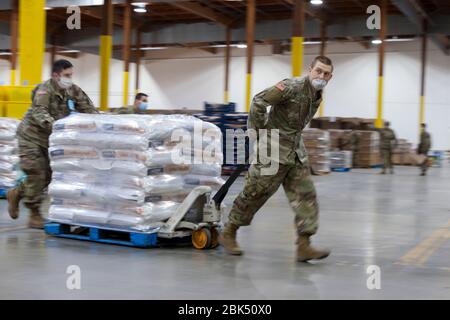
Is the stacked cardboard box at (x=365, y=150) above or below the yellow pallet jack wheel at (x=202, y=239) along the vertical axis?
above

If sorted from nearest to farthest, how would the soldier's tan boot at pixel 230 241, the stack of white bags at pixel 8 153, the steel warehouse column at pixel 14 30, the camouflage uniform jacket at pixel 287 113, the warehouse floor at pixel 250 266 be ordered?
the warehouse floor at pixel 250 266 < the camouflage uniform jacket at pixel 287 113 < the soldier's tan boot at pixel 230 241 < the stack of white bags at pixel 8 153 < the steel warehouse column at pixel 14 30

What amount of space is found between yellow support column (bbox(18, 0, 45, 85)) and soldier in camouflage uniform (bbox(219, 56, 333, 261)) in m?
6.89

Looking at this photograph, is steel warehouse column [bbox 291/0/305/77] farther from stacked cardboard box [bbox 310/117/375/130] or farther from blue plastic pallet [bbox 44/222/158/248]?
blue plastic pallet [bbox 44/222/158/248]

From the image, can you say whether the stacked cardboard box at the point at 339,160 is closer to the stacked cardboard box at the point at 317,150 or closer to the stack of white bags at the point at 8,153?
the stacked cardboard box at the point at 317,150

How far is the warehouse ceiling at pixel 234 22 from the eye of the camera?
26969mm

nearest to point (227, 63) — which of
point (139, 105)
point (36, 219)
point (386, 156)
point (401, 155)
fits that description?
point (401, 155)

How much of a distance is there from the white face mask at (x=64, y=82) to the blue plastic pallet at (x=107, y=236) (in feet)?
4.74

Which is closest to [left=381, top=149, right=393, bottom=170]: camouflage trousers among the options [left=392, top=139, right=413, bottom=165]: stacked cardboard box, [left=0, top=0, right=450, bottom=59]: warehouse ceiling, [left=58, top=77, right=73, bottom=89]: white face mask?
[left=0, top=0, right=450, bottom=59]: warehouse ceiling

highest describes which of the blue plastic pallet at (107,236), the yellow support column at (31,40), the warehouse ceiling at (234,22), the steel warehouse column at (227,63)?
the warehouse ceiling at (234,22)

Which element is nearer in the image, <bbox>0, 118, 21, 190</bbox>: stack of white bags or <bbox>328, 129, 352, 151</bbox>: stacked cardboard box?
<bbox>0, 118, 21, 190</bbox>: stack of white bags

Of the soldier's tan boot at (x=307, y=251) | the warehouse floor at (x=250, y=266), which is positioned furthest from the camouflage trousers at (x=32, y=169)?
the soldier's tan boot at (x=307, y=251)

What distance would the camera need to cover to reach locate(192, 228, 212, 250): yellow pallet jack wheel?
5488mm
